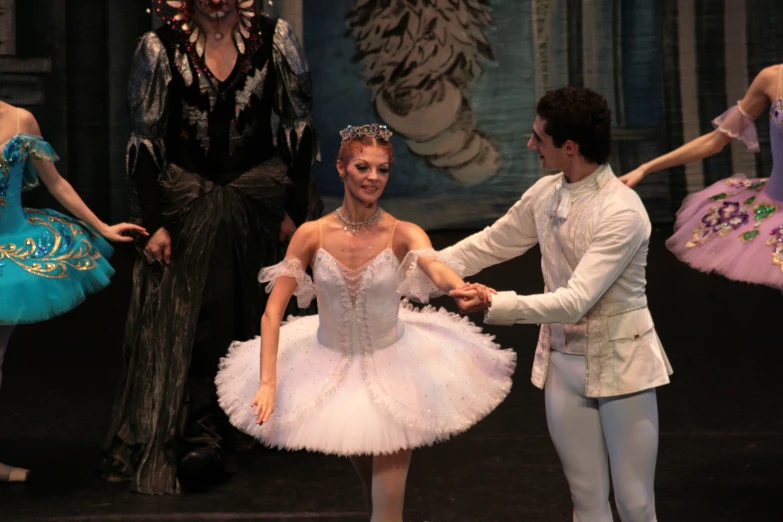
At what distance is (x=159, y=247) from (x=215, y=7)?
0.92m

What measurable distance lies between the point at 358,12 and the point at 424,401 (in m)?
5.63

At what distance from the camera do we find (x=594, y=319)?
3031 mm

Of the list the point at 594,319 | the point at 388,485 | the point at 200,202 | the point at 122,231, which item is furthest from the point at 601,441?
the point at 122,231

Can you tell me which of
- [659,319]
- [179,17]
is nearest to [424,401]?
[179,17]

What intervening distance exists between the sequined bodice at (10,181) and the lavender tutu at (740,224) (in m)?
2.45

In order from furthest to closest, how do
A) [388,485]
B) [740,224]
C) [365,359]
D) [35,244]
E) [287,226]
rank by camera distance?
1. [287,226]
2. [35,244]
3. [740,224]
4. [365,359]
5. [388,485]

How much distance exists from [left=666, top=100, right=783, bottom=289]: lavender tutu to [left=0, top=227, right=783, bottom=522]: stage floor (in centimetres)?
78

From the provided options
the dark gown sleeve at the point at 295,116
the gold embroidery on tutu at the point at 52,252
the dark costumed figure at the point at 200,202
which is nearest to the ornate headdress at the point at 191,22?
the dark costumed figure at the point at 200,202

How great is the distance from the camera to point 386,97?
8.45 meters

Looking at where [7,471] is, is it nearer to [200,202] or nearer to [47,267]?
[47,267]

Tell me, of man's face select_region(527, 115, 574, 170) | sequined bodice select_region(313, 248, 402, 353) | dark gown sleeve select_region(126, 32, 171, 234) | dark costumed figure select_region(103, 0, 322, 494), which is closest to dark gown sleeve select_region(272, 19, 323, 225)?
dark costumed figure select_region(103, 0, 322, 494)

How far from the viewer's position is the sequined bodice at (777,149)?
13.0 ft

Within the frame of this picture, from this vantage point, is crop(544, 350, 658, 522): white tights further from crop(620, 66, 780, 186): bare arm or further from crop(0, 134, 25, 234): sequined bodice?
crop(0, 134, 25, 234): sequined bodice

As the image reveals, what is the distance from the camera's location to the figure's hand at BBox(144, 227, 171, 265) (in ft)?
14.1
